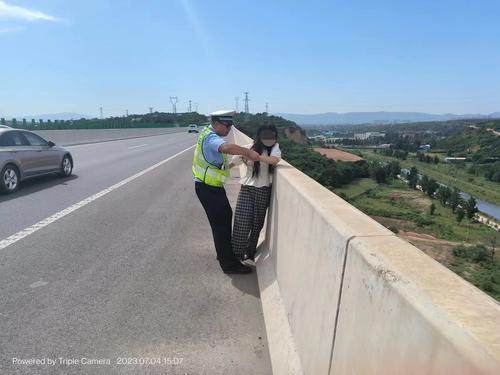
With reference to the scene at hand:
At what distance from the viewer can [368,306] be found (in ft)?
6.73

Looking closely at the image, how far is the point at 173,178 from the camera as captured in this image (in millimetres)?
14523

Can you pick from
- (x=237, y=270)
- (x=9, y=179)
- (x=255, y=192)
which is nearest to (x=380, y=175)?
(x=9, y=179)

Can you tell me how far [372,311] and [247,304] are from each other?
2.88 metres

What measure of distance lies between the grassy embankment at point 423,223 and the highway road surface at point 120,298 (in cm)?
4264

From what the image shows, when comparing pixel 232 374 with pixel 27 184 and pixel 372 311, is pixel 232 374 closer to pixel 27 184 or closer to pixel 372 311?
pixel 372 311

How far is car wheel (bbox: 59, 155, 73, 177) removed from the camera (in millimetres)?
13608

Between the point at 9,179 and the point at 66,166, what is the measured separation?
2948mm

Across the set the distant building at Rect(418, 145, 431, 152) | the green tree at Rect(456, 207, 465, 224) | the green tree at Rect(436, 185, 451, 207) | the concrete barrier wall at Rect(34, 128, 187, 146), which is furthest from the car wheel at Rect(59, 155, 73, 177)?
the distant building at Rect(418, 145, 431, 152)

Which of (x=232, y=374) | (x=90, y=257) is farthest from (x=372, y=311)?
(x=90, y=257)

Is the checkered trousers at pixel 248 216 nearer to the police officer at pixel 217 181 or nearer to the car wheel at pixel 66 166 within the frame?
the police officer at pixel 217 181

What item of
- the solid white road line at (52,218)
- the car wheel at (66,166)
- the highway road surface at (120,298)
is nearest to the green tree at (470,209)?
the solid white road line at (52,218)

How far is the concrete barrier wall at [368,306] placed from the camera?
4.83 feet

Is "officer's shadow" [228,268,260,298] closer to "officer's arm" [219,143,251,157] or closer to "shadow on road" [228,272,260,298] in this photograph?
"shadow on road" [228,272,260,298]

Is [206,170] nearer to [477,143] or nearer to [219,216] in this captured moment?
[219,216]
